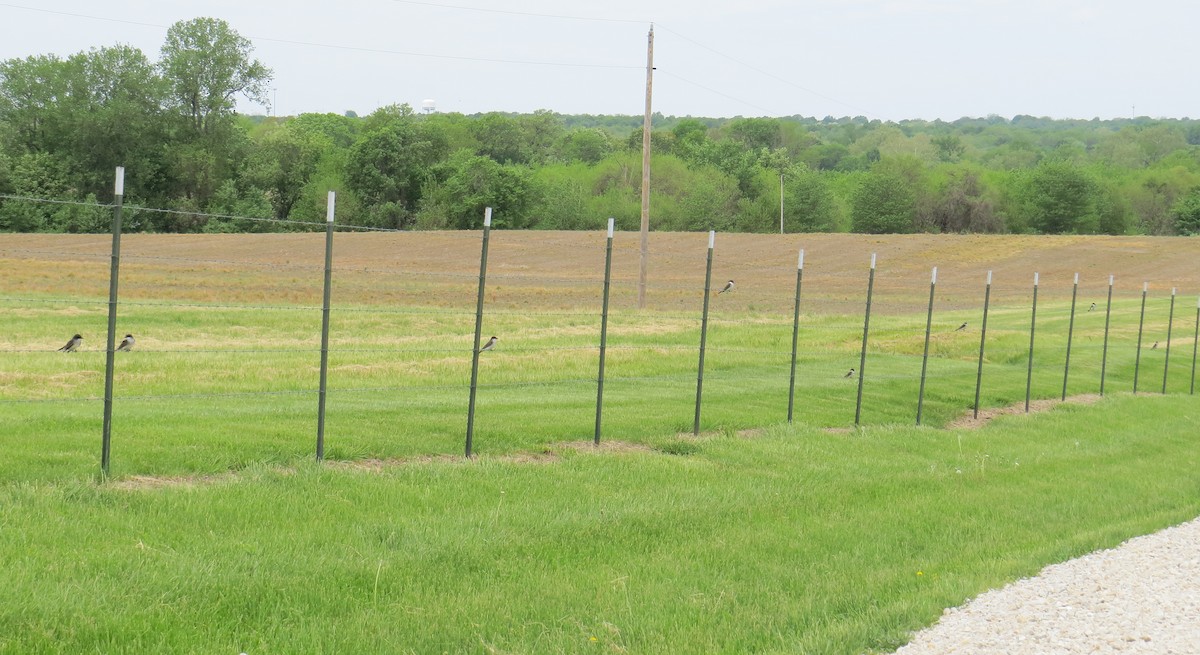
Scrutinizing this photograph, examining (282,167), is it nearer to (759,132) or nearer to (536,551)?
(536,551)

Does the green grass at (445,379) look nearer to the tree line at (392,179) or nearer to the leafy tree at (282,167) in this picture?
the tree line at (392,179)

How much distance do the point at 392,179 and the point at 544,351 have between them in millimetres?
79252

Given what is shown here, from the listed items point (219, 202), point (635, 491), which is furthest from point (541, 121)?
point (635, 491)

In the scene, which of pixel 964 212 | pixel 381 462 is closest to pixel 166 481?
pixel 381 462

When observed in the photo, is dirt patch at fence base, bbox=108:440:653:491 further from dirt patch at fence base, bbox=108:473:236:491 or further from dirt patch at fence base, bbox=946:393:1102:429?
dirt patch at fence base, bbox=946:393:1102:429

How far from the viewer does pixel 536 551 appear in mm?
8805

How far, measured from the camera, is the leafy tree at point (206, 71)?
300 ft

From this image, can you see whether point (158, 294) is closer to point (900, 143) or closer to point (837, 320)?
point (837, 320)

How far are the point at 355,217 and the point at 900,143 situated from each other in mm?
120329

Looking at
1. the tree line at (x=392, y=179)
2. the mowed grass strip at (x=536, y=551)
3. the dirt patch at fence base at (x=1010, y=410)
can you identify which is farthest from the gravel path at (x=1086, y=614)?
the tree line at (x=392, y=179)

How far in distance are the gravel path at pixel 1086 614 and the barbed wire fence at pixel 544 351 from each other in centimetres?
624

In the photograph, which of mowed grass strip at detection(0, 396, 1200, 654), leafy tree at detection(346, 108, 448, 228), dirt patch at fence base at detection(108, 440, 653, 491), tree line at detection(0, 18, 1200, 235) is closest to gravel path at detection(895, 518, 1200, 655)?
mowed grass strip at detection(0, 396, 1200, 654)

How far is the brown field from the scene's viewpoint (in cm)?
4256

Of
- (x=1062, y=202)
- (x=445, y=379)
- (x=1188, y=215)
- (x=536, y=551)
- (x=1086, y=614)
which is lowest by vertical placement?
(x=445, y=379)
